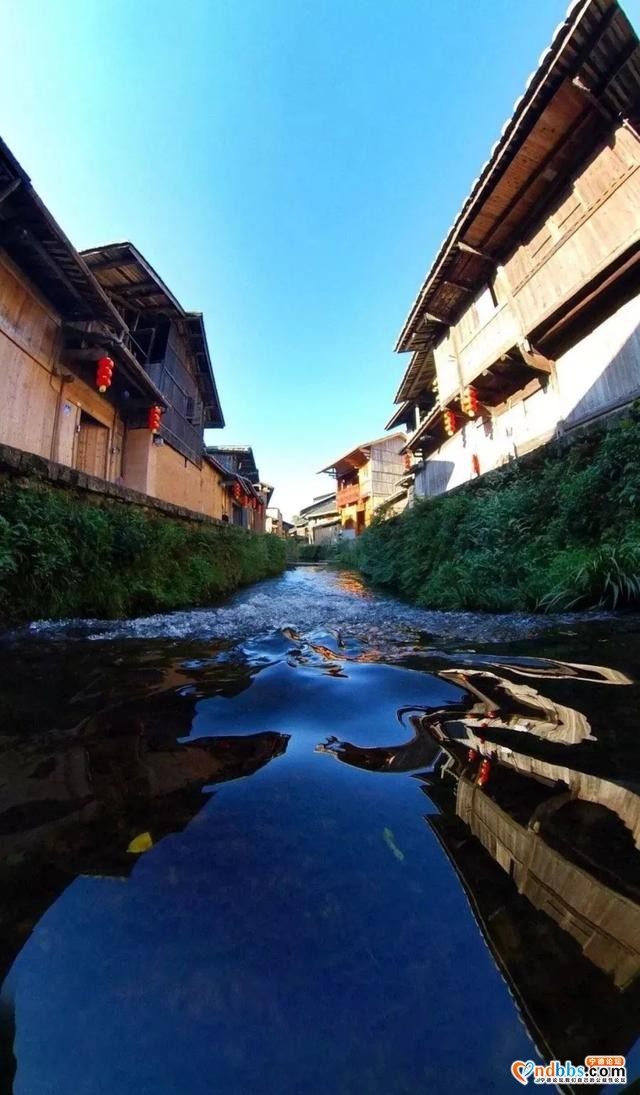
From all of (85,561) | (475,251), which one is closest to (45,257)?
(85,561)

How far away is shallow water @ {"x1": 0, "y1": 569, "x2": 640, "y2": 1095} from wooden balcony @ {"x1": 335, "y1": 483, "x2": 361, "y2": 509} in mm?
28691

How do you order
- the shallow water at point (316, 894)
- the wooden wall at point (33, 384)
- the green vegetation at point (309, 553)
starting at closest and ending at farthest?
1. the shallow water at point (316, 894)
2. the wooden wall at point (33, 384)
3. the green vegetation at point (309, 553)

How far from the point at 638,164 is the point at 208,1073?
36.6ft

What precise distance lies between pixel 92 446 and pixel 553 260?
37.6 ft

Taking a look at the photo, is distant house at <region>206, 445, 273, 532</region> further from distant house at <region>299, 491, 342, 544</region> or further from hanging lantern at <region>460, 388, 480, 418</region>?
hanging lantern at <region>460, 388, 480, 418</region>

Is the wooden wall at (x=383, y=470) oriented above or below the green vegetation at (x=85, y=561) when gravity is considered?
above

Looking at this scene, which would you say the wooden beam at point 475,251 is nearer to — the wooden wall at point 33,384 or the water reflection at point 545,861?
the wooden wall at point 33,384

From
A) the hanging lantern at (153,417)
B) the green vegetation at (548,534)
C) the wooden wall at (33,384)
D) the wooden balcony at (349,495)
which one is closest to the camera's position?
the green vegetation at (548,534)

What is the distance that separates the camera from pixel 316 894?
2.58 ft

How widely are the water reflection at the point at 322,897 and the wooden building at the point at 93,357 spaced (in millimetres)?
7617

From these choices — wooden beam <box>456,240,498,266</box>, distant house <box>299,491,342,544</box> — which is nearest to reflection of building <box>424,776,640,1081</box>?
wooden beam <box>456,240,498,266</box>

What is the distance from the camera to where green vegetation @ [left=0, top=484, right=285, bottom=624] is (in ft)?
11.9

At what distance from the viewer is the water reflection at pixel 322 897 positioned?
1.82ft

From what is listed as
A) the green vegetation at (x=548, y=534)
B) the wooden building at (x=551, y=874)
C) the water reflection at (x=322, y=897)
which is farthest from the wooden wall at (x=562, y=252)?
the water reflection at (x=322, y=897)
